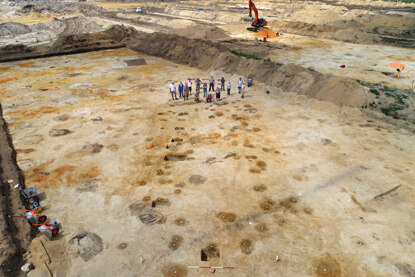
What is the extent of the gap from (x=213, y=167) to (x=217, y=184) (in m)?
1.18

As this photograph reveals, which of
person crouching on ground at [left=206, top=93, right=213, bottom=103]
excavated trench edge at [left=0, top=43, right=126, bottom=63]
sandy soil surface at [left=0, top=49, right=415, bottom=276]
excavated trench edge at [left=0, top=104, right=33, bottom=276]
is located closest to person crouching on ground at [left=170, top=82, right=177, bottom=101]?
sandy soil surface at [left=0, top=49, right=415, bottom=276]

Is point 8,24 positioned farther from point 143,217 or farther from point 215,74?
point 143,217

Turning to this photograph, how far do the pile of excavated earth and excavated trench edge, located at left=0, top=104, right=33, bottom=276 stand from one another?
0.04 metres

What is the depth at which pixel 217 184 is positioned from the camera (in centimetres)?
1066

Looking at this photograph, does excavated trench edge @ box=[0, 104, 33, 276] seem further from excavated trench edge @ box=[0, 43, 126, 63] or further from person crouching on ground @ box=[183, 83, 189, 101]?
excavated trench edge @ box=[0, 43, 126, 63]

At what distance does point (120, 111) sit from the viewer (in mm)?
16797

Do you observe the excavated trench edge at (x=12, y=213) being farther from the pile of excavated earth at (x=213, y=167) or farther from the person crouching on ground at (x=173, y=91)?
the person crouching on ground at (x=173, y=91)

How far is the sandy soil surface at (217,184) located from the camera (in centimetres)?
778

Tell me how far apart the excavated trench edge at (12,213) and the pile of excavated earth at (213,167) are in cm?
4

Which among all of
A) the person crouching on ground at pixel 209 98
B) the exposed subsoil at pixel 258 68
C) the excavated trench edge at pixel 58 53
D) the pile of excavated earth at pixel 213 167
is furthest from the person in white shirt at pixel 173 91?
the excavated trench edge at pixel 58 53

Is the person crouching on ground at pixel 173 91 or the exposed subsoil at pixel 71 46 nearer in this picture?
the person crouching on ground at pixel 173 91

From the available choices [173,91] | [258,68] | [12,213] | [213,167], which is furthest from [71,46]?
[213,167]

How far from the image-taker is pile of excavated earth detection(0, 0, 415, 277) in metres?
7.85

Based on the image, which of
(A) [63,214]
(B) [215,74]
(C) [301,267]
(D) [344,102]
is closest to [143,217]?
(A) [63,214]
